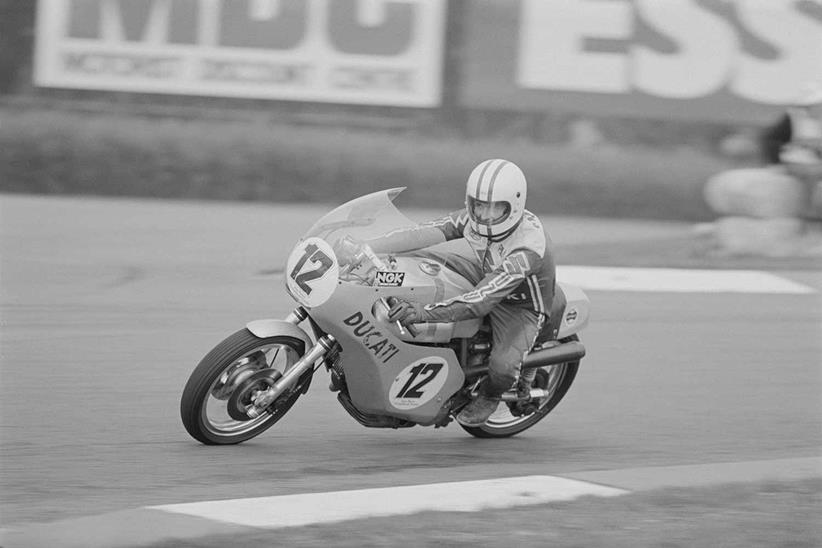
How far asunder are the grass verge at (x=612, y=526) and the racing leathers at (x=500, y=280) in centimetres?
128

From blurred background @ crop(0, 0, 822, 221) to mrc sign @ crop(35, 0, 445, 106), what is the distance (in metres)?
0.02

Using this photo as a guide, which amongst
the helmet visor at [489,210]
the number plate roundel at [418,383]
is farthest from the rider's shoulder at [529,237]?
the number plate roundel at [418,383]

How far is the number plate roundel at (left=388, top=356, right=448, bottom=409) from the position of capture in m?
7.20

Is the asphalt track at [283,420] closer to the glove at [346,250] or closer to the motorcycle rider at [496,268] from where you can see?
the motorcycle rider at [496,268]

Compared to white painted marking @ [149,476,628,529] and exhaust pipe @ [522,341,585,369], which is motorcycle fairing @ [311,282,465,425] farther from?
white painted marking @ [149,476,628,529]

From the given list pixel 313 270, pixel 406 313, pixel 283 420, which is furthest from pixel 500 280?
pixel 283 420

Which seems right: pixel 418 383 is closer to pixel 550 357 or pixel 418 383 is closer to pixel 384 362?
pixel 384 362

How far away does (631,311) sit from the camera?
38.1 feet

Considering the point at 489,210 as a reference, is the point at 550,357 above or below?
below

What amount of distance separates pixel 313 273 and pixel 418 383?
0.89m

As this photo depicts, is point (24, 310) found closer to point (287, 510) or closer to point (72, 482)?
point (72, 482)

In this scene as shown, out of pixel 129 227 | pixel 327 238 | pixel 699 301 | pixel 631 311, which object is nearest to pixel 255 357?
pixel 327 238

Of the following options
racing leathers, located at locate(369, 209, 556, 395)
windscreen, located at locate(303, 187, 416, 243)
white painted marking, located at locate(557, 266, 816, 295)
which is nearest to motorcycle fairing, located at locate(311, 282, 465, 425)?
racing leathers, located at locate(369, 209, 556, 395)

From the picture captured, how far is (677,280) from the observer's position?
43.3ft
